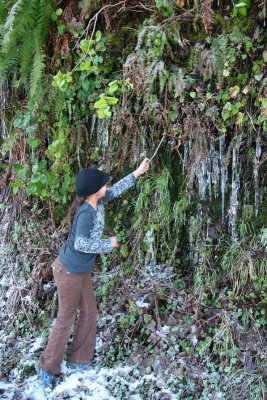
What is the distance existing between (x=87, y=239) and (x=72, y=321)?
0.91 meters

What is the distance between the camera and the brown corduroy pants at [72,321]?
13.7 ft

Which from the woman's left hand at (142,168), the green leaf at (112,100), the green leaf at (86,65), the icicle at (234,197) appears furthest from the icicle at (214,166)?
the green leaf at (86,65)

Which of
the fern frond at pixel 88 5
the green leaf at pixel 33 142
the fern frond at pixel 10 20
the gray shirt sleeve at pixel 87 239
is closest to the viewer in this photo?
the gray shirt sleeve at pixel 87 239

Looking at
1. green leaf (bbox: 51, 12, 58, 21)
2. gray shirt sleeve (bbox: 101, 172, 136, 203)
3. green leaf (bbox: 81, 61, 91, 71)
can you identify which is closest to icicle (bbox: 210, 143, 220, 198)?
gray shirt sleeve (bbox: 101, 172, 136, 203)

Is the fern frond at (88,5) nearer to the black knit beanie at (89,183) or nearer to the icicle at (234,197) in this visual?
the black knit beanie at (89,183)

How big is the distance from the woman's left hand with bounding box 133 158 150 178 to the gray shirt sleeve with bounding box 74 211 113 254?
0.72 meters

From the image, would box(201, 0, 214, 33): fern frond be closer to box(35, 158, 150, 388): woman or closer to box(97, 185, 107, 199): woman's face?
box(35, 158, 150, 388): woman

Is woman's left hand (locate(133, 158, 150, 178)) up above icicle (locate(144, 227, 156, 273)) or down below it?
above

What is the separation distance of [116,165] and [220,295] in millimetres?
1721

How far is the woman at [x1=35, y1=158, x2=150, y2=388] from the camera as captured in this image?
401 cm

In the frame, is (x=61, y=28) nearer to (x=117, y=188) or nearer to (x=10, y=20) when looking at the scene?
(x=10, y=20)

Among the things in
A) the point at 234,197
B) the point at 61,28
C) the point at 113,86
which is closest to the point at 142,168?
the point at 113,86

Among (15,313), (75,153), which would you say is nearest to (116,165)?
(75,153)

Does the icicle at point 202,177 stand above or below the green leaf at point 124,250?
above
